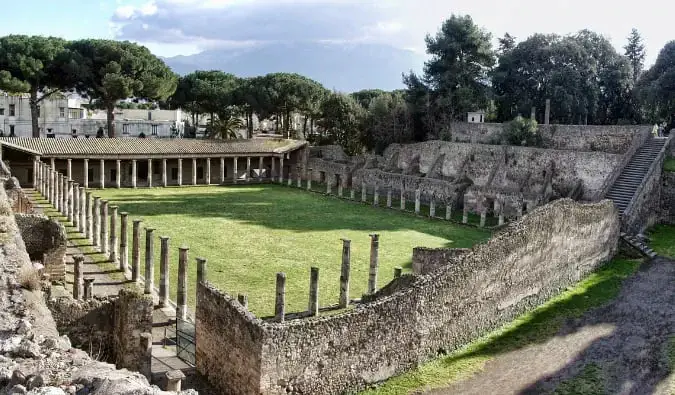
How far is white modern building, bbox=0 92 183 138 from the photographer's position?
202 ft

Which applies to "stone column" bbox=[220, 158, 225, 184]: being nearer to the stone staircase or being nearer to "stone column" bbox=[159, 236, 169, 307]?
the stone staircase

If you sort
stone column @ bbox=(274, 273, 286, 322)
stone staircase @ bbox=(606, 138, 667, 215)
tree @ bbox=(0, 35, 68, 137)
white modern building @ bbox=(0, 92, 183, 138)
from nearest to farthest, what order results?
1. stone column @ bbox=(274, 273, 286, 322)
2. stone staircase @ bbox=(606, 138, 667, 215)
3. tree @ bbox=(0, 35, 68, 137)
4. white modern building @ bbox=(0, 92, 183, 138)

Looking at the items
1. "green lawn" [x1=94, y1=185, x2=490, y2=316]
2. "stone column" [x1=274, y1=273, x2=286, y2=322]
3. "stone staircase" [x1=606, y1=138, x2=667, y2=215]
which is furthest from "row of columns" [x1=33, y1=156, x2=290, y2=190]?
"stone staircase" [x1=606, y1=138, x2=667, y2=215]

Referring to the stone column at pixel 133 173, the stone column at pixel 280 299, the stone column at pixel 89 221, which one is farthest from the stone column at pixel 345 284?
the stone column at pixel 133 173

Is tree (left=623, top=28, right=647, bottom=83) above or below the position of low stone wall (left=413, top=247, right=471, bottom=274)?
above

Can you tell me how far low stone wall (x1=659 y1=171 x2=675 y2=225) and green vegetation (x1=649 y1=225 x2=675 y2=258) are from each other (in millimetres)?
603

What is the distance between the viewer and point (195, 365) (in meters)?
13.4

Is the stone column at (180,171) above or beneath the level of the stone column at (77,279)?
above

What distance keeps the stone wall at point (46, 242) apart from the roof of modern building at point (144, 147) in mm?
25897

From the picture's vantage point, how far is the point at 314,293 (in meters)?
18.1

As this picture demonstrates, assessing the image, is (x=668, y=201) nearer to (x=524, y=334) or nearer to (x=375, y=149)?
(x=524, y=334)

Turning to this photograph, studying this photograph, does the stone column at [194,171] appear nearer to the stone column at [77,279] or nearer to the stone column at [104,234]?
the stone column at [104,234]

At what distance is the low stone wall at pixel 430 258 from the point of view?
17.9 metres

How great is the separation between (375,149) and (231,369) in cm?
4339
